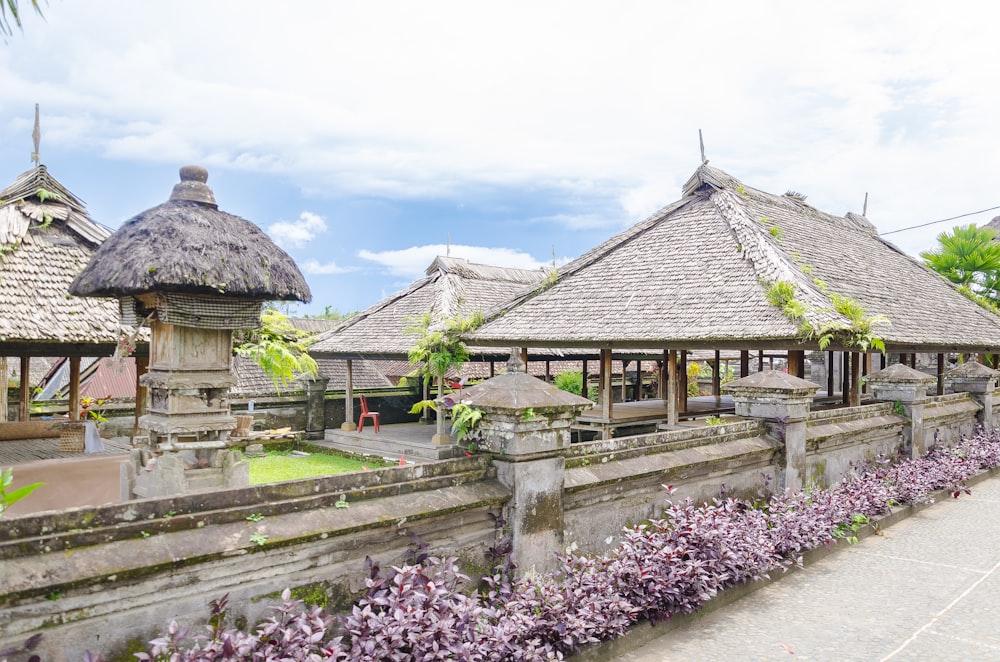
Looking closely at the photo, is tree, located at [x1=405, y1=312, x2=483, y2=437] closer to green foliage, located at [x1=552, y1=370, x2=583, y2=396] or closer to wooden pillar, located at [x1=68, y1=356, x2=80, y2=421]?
wooden pillar, located at [x1=68, y1=356, x2=80, y2=421]

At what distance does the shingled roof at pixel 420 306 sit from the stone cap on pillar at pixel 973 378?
9595 millimetres

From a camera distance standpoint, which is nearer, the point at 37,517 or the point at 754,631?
the point at 37,517

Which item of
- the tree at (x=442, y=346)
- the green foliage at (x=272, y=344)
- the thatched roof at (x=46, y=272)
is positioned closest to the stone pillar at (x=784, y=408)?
the green foliage at (x=272, y=344)

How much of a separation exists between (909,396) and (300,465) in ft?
39.8

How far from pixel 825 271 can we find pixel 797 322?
339 centimetres

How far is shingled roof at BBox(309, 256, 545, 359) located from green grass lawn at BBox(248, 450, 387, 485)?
2.86 metres

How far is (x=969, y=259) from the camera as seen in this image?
19953 mm

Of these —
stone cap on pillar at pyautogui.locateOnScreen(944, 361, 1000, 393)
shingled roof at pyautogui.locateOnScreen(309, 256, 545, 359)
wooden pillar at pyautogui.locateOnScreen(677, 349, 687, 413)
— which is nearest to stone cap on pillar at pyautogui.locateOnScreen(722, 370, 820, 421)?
wooden pillar at pyautogui.locateOnScreen(677, 349, 687, 413)

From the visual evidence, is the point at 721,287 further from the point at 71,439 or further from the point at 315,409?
the point at 315,409

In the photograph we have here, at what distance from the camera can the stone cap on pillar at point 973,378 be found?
1315cm

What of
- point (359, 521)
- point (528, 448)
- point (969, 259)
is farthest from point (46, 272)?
point (969, 259)

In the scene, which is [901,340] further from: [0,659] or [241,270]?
[0,659]

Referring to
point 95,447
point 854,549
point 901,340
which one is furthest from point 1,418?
point 901,340

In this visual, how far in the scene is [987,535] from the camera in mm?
7734
